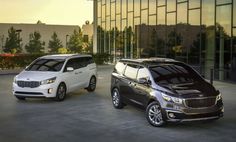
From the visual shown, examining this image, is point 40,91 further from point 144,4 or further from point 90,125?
point 144,4

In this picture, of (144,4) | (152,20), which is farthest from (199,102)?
(144,4)

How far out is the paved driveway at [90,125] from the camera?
9.98m

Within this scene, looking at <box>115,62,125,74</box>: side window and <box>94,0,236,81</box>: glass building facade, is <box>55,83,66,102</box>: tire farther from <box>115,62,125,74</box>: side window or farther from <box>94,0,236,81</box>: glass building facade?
<box>94,0,236,81</box>: glass building facade

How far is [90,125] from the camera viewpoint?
1136cm

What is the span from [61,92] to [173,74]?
17.7ft

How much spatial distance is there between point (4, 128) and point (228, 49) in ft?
47.8

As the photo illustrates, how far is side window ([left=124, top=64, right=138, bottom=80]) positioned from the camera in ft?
42.0

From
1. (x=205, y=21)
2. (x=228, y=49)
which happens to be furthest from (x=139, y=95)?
(x=205, y=21)

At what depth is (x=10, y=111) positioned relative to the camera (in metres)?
13.7

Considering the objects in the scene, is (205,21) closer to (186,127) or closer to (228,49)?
(228,49)

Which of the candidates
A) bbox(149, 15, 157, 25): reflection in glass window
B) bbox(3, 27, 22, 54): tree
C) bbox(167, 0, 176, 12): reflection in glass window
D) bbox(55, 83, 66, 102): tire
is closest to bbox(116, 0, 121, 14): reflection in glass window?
bbox(149, 15, 157, 25): reflection in glass window

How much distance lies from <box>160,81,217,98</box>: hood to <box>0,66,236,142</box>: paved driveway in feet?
2.94

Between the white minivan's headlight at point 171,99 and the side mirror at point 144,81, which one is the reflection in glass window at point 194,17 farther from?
the white minivan's headlight at point 171,99

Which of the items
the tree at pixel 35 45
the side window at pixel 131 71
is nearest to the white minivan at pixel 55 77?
the side window at pixel 131 71
